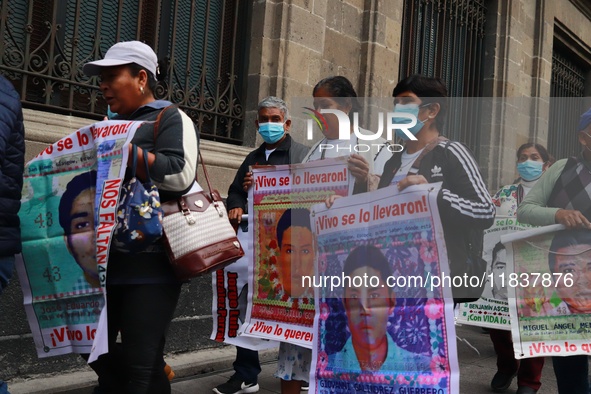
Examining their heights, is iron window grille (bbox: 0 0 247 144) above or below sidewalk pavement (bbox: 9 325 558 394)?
above

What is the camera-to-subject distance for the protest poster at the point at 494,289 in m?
4.83

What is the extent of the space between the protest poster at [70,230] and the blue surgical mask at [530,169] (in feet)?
10.8

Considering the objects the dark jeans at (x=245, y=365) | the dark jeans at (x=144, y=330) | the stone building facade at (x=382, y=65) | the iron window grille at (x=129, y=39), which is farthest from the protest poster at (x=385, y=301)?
the iron window grille at (x=129, y=39)

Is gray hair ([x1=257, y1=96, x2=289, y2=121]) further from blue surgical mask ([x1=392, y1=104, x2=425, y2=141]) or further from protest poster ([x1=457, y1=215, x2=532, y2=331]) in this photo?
protest poster ([x1=457, y1=215, x2=532, y2=331])

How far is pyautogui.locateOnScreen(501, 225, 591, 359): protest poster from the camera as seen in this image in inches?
131

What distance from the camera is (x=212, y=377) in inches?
203

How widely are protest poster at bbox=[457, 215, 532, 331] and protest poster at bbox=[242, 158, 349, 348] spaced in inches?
63.5

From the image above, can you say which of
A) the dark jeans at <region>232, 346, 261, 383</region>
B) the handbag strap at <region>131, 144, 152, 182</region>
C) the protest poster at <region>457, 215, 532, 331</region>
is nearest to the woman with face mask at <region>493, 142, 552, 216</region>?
the protest poster at <region>457, 215, 532, 331</region>

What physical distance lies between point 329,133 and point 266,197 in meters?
0.55

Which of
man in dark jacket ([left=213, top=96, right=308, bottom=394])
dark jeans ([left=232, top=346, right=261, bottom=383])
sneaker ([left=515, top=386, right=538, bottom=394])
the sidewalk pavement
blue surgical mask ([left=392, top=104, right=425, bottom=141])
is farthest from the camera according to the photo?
sneaker ([left=515, top=386, right=538, bottom=394])

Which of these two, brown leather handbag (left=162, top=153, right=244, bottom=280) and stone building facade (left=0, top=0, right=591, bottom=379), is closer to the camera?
brown leather handbag (left=162, top=153, right=244, bottom=280)

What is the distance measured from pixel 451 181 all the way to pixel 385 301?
1.92 ft

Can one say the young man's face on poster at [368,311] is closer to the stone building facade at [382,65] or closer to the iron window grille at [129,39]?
the stone building facade at [382,65]

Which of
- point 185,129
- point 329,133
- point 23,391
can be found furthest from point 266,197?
point 23,391
